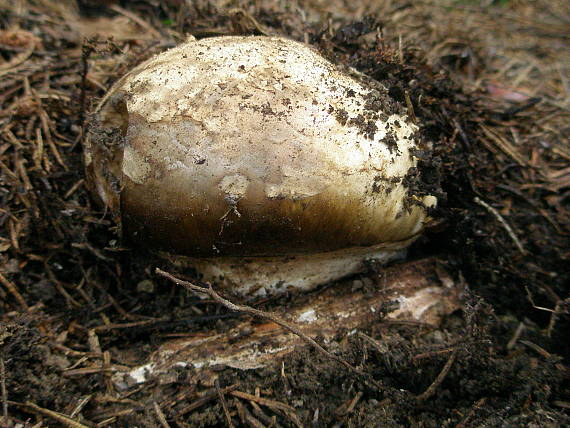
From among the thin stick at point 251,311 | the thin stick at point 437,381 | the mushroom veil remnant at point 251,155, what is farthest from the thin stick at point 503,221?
the thin stick at point 251,311

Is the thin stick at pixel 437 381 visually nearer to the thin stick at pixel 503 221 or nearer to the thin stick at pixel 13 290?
the thin stick at pixel 503 221

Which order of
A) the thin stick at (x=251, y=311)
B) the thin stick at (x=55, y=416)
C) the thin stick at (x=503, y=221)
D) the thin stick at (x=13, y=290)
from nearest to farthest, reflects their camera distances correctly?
1. the thin stick at (x=251, y=311)
2. the thin stick at (x=55, y=416)
3. the thin stick at (x=13, y=290)
4. the thin stick at (x=503, y=221)

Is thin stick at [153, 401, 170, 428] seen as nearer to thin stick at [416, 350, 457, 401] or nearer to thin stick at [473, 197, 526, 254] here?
thin stick at [416, 350, 457, 401]

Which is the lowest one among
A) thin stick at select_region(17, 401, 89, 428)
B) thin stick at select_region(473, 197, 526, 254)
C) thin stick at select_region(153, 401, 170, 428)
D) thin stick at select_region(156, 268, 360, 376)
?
thin stick at select_region(17, 401, 89, 428)

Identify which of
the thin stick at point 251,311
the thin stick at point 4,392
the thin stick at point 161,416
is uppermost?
the thin stick at point 251,311

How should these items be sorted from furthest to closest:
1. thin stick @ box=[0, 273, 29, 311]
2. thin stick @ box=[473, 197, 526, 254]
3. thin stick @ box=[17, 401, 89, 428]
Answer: thin stick @ box=[473, 197, 526, 254] → thin stick @ box=[0, 273, 29, 311] → thin stick @ box=[17, 401, 89, 428]

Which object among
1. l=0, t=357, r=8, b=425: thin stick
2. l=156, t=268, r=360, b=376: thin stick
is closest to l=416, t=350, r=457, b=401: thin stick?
l=156, t=268, r=360, b=376: thin stick

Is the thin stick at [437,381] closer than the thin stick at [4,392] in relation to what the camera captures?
No

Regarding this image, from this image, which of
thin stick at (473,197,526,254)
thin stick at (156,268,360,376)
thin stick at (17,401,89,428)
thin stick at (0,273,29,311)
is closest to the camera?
thin stick at (156,268,360,376)

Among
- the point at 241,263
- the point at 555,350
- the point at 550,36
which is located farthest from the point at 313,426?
the point at 550,36
